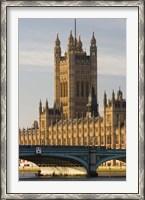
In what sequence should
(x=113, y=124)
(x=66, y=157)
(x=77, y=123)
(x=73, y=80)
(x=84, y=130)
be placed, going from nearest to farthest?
1. (x=66, y=157)
2. (x=73, y=80)
3. (x=113, y=124)
4. (x=84, y=130)
5. (x=77, y=123)

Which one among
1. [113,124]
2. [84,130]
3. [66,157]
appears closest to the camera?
[66,157]

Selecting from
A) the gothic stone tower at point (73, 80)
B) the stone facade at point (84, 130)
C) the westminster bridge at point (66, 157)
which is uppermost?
the gothic stone tower at point (73, 80)

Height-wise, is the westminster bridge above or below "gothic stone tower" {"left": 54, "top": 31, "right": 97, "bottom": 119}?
below

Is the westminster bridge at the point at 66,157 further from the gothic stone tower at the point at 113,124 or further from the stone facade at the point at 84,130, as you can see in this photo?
the gothic stone tower at the point at 113,124

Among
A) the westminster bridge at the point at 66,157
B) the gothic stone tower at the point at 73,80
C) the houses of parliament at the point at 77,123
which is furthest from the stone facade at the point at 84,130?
the westminster bridge at the point at 66,157

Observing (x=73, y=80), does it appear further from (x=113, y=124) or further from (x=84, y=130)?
(x=84, y=130)

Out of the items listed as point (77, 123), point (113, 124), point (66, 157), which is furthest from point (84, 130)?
point (66, 157)

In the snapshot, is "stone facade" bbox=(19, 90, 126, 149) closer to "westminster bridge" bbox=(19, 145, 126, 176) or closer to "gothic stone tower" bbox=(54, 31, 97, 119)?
"gothic stone tower" bbox=(54, 31, 97, 119)

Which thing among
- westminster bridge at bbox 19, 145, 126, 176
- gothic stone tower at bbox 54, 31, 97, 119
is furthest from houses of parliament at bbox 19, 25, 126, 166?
westminster bridge at bbox 19, 145, 126, 176

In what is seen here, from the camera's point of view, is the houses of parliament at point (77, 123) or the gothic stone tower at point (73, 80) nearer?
the gothic stone tower at point (73, 80)

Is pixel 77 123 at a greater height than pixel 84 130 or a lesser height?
greater

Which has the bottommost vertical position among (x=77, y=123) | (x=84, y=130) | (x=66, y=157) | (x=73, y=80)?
(x=84, y=130)

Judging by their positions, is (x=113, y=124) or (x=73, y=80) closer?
(x=73, y=80)
